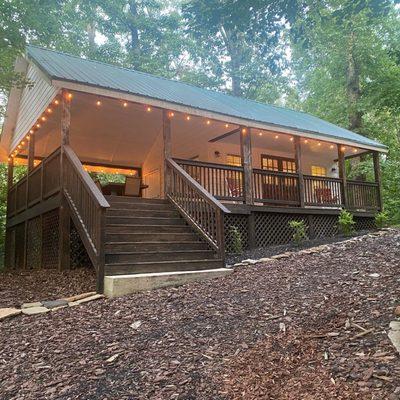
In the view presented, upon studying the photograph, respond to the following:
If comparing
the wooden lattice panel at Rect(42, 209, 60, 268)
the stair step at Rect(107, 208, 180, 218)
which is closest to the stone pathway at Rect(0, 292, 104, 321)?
the stair step at Rect(107, 208, 180, 218)

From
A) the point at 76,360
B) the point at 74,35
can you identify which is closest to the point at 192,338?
the point at 76,360

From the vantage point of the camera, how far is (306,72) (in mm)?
37062

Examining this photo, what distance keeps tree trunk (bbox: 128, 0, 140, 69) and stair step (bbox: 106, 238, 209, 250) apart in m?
23.9

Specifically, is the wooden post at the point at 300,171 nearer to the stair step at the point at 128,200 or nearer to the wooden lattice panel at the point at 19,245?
the stair step at the point at 128,200

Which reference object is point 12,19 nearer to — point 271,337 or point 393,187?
point 271,337

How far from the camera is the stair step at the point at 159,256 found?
20.1 feet

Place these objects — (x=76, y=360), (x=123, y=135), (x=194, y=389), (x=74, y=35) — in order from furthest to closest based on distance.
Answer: (x=74, y=35)
(x=123, y=135)
(x=76, y=360)
(x=194, y=389)

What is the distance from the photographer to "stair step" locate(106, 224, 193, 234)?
23.1 ft

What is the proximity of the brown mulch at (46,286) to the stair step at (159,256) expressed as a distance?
0.66 metres

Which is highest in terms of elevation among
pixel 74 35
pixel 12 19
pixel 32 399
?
pixel 74 35

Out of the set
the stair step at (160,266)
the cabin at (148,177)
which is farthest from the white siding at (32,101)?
the stair step at (160,266)

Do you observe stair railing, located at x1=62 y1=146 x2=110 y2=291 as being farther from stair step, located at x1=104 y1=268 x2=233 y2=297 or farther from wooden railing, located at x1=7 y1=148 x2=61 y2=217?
wooden railing, located at x1=7 y1=148 x2=61 y2=217

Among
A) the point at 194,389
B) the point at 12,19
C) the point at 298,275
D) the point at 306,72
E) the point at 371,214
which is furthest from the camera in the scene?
the point at 306,72

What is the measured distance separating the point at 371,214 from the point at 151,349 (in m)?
12.3
